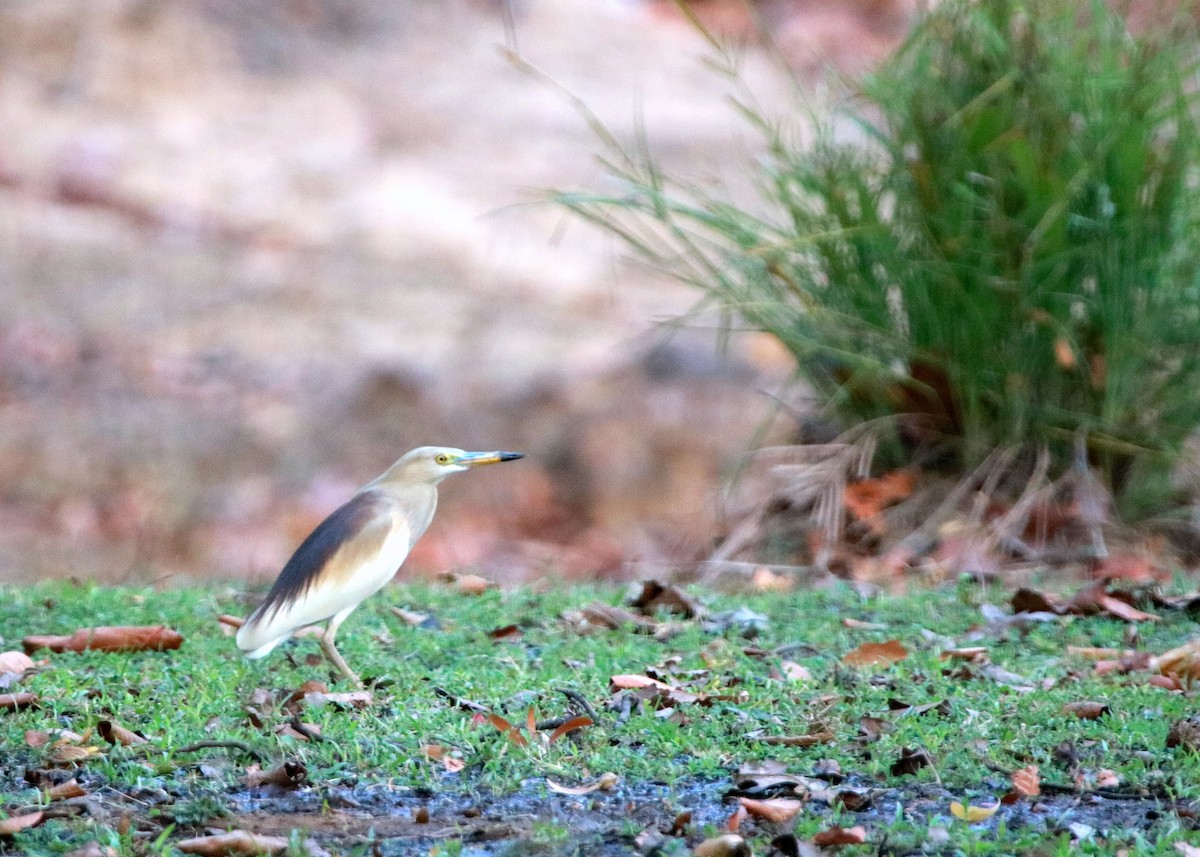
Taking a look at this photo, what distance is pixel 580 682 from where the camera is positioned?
11.5 feet

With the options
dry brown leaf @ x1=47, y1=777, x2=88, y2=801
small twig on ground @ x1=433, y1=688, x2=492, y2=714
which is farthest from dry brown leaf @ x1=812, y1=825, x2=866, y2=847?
dry brown leaf @ x1=47, y1=777, x2=88, y2=801

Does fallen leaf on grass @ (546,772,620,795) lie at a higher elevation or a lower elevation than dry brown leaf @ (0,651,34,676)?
higher

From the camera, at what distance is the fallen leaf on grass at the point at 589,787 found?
2.73m

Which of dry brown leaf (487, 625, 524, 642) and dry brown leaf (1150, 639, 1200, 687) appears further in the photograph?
dry brown leaf (487, 625, 524, 642)

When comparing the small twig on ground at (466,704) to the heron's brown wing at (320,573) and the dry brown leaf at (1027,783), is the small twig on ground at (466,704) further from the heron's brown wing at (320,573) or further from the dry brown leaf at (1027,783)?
the dry brown leaf at (1027,783)

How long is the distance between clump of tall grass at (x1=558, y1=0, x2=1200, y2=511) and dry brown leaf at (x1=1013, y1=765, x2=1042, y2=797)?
8.47 ft

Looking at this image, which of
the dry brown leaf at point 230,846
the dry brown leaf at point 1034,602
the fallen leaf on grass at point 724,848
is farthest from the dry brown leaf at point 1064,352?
the dry brown leaf at point 230,846

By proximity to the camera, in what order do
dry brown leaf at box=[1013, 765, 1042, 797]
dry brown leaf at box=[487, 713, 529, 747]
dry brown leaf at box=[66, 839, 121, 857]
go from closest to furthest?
dry brown leaf at box=[66, 839, 121, 857] → dry brown leaf at box=[1013, 765, 1042, 797] → dry brown leaf at box=[487, 713, 529, 747]

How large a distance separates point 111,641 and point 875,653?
1927mm

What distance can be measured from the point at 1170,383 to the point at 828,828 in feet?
10.9

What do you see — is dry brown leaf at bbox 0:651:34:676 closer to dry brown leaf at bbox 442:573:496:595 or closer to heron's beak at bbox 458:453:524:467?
heron's beak at bbox 458:453:524:467

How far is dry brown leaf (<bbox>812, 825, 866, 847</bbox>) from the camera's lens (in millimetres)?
2445

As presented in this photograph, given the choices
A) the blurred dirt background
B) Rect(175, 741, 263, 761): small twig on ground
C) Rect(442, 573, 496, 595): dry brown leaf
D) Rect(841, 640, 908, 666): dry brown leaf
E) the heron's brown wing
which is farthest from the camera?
the blurred dirt background

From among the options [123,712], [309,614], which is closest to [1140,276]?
[309,614]
